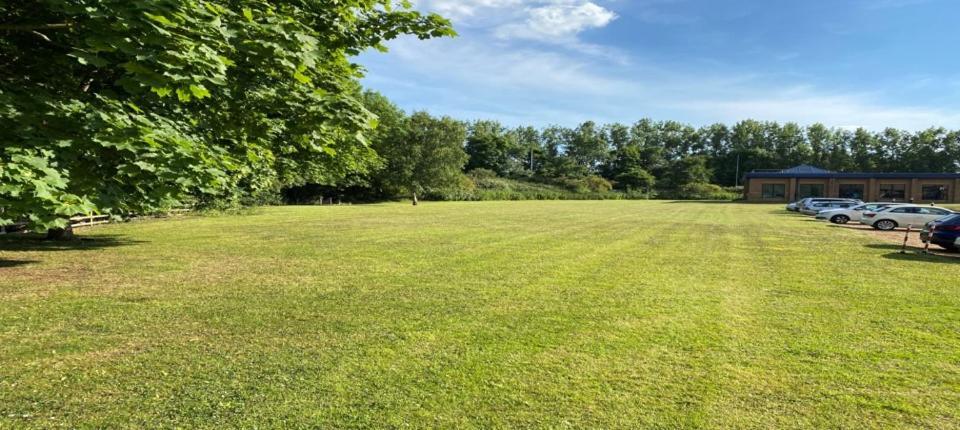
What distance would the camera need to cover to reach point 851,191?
72062mm

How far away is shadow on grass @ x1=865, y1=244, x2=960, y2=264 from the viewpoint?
13469 millimetres

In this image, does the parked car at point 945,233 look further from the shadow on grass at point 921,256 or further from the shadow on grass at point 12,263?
the shadow on grass at point 12,263

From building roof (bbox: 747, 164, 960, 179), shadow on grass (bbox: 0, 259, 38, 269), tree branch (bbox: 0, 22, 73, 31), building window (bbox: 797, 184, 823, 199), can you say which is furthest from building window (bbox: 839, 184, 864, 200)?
tree branch (bbox: 0, 22, 73, 31)

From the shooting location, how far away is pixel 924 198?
69000 mm

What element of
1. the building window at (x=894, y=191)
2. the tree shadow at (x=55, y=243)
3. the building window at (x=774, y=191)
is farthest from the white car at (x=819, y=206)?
the tree shadow at (x=55, y=243)

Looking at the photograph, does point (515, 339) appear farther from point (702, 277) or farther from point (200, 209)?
point (200, 209)

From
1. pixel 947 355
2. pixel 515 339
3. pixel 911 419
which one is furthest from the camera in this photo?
pixel 515 339

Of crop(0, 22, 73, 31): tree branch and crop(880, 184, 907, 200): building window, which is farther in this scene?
crop(880, 184, 907, 200): building window

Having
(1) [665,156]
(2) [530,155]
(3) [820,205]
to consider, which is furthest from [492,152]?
(3) [820,205]

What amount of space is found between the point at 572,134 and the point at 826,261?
12702 centimetres

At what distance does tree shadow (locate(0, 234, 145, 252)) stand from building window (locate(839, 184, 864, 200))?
265ft

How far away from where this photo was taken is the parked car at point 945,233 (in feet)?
49.3

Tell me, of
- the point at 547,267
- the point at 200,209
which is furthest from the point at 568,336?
the point at 200,209

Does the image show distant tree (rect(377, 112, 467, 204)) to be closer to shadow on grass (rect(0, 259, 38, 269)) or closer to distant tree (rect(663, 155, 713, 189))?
shadow on grass (rect(0, 259, 38, 269))
